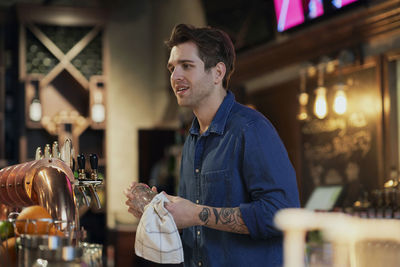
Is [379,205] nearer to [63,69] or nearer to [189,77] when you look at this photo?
[189,77]

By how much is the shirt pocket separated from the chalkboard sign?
8.77 ft

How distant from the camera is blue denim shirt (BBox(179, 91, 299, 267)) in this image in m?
2.01

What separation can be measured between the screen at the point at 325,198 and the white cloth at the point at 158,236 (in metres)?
2.69

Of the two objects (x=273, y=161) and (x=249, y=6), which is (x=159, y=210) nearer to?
(x=273, y=161)

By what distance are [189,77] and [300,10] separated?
331 cm

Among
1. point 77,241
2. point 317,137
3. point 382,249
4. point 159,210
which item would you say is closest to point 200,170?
point 159,210

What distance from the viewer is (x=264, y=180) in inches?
79.7

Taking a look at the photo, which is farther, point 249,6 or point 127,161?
point 127,161

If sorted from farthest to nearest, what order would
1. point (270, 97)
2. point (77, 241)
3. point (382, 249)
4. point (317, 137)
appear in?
point (270, 97) → point (317, 137) → point (382, 249) → point (77, 241)

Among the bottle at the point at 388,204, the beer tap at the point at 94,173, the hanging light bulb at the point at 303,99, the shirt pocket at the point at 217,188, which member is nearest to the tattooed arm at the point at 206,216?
the shirt pocket at the point at 217,188

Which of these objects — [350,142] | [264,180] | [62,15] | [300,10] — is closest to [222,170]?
[264,180]

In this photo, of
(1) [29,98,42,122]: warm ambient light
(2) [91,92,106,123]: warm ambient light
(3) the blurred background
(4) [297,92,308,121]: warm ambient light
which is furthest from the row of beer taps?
(2) [91,92,106,123]: warm ambient light

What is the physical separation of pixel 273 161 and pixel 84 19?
6.71 metres

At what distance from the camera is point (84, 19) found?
8.35m
